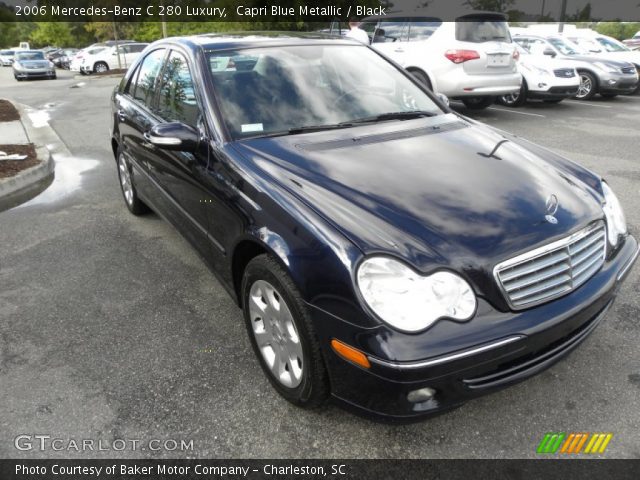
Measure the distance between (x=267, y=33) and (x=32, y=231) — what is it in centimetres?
296

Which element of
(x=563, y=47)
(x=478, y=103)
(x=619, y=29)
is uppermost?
A: (x=619, y=29)

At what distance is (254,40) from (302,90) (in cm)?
64

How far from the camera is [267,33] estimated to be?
3717 millimetres

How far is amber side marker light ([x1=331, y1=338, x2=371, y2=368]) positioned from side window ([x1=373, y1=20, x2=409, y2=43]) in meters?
8.87

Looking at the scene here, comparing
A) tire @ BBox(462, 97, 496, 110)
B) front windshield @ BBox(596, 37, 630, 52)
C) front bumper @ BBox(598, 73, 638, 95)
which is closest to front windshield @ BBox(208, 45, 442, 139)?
tire @ BBox(462, 97, 496, 110)

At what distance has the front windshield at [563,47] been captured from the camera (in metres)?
12.2

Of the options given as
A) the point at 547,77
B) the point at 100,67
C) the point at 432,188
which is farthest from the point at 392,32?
the point at 100,67

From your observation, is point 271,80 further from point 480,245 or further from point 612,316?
point 612,316

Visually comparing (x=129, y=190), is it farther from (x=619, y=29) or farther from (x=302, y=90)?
(x=619, y=29)

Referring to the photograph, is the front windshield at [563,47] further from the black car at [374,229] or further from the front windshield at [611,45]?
the black car at [374,229]

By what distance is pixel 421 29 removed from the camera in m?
9.38

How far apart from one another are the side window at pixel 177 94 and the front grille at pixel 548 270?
198 cm

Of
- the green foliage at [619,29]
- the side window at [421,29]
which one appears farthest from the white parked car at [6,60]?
the green foliage at [619,29]

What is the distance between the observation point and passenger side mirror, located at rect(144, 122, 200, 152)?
2.82 metres
